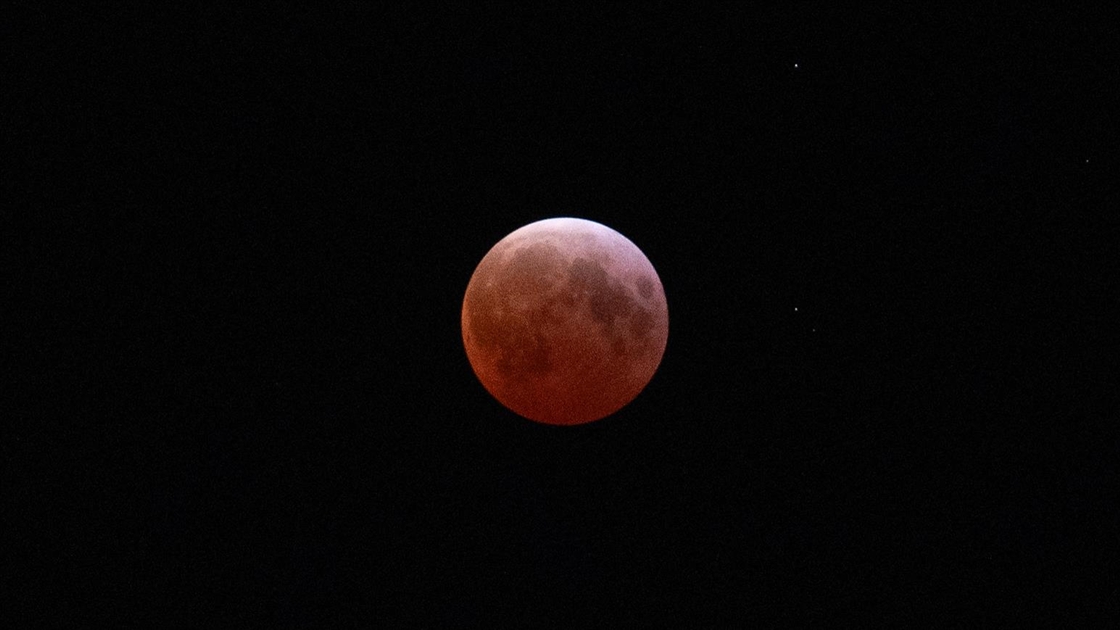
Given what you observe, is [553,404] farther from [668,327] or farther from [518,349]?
[668,327]

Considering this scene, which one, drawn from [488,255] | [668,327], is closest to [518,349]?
[488,255]

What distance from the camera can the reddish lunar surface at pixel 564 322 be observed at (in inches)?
179

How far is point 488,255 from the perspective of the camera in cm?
501

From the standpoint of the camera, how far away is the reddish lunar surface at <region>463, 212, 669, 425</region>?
4547mm

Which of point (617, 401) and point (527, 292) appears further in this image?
point (617, 401)

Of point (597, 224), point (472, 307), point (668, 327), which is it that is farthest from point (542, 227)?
point (668, 327)

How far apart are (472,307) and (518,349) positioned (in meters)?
0.52

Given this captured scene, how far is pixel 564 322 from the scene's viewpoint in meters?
4.52

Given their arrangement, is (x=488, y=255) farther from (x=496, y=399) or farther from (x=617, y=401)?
(x=617, y=401)

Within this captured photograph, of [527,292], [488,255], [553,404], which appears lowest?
[553,404]

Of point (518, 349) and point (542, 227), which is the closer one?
point (518, 349)

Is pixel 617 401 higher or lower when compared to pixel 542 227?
lower

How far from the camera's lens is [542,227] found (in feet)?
16.1

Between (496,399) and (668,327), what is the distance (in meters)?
1.33
